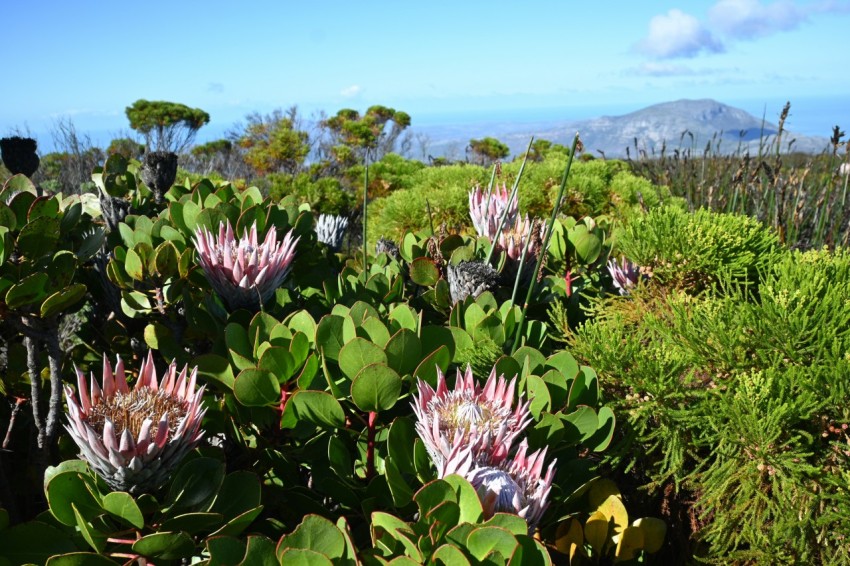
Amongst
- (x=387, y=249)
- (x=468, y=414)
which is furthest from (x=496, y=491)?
(x=387, y=249)

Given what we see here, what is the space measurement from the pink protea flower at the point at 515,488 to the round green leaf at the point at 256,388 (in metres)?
0.41

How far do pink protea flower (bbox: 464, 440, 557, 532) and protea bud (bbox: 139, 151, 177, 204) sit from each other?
1.74m

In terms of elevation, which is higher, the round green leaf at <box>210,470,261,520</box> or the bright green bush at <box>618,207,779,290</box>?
the bright green bush at <box>618,207,779,290</box>

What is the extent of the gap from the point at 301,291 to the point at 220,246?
1.54 ft

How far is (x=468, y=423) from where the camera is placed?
1071 mm

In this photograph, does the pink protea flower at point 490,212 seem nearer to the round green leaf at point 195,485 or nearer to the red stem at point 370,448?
the red stem at point 370,448

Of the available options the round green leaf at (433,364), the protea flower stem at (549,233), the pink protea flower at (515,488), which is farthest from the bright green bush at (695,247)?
the pink protea flower at (515,488)

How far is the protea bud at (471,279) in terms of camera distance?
1606 mm

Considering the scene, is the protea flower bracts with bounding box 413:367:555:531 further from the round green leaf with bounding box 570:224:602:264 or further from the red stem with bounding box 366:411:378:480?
the round green leaf with bounding box 570:224:602:264

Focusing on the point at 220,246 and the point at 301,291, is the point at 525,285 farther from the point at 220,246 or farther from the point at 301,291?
the point at 220,246

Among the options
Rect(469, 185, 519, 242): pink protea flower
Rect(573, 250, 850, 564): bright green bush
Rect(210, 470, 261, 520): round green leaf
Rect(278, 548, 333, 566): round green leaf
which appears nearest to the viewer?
Rect(278, 548, 333, 566): round green leaf

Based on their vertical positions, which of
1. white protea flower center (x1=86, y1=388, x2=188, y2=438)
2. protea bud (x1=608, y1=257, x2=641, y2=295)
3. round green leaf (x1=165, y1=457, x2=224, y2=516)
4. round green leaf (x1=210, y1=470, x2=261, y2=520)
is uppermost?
protea bud (x1=608, y1=257, x2=641, y2=295)

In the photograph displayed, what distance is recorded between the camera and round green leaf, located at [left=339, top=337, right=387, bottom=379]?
3.82 feet

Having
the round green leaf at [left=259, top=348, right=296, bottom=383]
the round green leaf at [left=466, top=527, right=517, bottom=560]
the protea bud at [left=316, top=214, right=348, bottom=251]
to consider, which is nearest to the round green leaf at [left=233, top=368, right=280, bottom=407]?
the round green leaf at [left=259, top=348, right=296, bottom=383]
